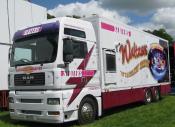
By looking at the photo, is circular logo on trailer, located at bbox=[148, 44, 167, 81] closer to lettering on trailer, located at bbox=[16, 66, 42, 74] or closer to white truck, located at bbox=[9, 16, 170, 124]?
white truck, located at bbox=[9, 16, 170, 124]

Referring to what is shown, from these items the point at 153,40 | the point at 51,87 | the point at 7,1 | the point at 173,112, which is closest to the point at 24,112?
the point at 51,87

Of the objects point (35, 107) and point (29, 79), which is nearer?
point (35, 107)

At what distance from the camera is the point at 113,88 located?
44.3ft

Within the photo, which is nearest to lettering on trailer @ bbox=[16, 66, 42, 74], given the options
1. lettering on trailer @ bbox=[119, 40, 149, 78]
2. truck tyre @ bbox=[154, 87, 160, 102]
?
lettering on trailer @ bbox=[119, 40, 149, 78]

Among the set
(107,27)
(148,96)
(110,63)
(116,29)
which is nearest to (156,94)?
(148,96)

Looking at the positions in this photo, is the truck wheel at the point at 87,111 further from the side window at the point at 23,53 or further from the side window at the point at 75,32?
the side window at the point at 23,53

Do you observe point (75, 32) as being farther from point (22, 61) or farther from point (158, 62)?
point (158, 62)

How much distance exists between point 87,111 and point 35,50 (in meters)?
2.55

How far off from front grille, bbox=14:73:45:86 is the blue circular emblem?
7.86m

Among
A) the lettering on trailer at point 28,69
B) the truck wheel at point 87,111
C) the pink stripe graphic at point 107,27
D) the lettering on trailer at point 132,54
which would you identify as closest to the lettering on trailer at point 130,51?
the lettering on trailer at point 132,54

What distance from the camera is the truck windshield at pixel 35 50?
1103cm

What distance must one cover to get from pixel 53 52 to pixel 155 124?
374cm

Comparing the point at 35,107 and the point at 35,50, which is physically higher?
the point at 35,50

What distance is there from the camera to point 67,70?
1110 centimetres
